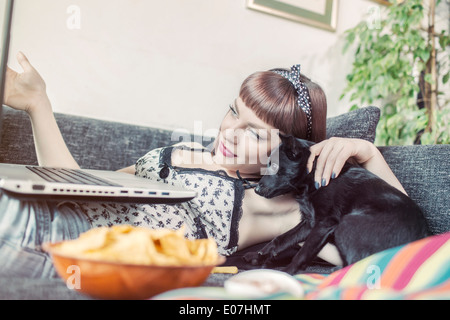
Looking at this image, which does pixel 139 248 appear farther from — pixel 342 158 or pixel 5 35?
pixel 342 158

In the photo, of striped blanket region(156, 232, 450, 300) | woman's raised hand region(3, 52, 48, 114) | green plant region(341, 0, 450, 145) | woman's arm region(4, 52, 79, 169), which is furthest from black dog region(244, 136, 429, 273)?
green plant region(341, 0, 450, 145)

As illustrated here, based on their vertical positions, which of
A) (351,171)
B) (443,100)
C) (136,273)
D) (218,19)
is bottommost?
(136,273)

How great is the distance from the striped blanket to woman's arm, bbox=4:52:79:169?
0.78m

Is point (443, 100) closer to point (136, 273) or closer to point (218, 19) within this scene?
A: point (218, 19)

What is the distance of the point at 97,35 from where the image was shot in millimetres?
1565

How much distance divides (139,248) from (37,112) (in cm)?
86

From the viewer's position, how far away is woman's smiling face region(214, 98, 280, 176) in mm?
1062

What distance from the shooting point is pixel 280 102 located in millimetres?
1045

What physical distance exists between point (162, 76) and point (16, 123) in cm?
62

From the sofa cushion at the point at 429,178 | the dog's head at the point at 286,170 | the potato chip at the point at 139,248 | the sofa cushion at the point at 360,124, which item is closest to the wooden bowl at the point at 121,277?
the potato chip at the point at 139,248

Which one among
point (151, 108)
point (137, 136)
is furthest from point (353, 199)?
point (151, 108)

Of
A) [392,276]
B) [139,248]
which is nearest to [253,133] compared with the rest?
[392,276]

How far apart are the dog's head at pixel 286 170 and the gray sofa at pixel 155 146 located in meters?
0.21

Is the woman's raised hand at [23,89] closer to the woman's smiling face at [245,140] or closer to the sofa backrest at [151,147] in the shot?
the sofa backrest at [151,147]
